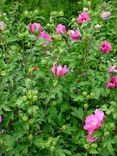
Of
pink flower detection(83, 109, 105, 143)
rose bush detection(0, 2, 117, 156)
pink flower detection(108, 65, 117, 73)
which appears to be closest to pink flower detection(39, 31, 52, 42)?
rose bush detection(0, 2, 117, 156)

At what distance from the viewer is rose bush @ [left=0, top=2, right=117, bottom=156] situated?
2.73m

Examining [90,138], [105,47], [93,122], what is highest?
[105,47]

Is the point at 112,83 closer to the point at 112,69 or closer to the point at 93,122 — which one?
the point at 112,69

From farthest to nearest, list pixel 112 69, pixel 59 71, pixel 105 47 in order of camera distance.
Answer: pixel 105 47 → pixel 112 69 → pixel 59 71

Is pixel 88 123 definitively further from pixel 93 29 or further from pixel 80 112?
pixel 93 29

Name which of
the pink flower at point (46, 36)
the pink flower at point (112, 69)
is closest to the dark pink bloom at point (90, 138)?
the pink flower at point (112, 69)

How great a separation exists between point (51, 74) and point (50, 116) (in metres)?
0.24

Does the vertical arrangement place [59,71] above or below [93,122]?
above

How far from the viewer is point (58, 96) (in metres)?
2.86

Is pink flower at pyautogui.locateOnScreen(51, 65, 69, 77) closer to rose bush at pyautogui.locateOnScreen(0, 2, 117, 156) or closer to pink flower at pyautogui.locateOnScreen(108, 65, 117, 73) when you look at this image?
rose bush at pyautogui.locateOnScreen(0, 2, 117, 156)

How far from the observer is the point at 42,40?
3.13 meters

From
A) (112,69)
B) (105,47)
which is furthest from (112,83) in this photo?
(105,47)

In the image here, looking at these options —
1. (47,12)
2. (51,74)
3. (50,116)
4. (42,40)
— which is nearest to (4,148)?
(50,116)

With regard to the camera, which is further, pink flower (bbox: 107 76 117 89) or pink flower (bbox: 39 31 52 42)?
pink flower (bbox: 39 31 52 42)
